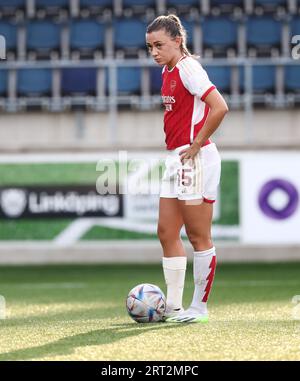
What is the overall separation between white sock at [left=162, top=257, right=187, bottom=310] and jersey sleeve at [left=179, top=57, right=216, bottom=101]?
3.29ft

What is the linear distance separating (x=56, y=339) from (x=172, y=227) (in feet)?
3.73

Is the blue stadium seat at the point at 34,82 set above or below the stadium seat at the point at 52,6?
below

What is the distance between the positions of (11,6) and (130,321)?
9799 millimetres

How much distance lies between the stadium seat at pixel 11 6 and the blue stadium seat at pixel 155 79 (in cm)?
282

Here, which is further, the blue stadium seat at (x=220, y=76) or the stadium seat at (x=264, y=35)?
the stadium seat at (x=264, y=35)

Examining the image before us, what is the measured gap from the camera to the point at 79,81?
1346cm

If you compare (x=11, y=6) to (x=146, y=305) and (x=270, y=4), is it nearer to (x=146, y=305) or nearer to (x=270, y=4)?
(x=270, y=4)

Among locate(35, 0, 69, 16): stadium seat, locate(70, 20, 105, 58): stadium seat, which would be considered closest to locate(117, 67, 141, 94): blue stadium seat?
locate(70, 20, 105, 58): stadium seat

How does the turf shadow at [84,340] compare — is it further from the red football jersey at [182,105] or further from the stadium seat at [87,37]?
the stadium seat at [87,37]

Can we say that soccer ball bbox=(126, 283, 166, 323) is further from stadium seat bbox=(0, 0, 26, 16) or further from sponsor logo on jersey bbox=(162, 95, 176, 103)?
stadium seat bbox=(0, 0, 26, 16)

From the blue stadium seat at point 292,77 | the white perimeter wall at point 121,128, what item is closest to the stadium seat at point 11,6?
the white perimeter wall at point 121,128

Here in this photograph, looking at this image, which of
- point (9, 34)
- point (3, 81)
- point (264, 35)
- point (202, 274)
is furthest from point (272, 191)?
point (202, 274)

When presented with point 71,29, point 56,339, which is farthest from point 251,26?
point 56,339

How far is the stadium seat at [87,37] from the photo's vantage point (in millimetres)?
14633
